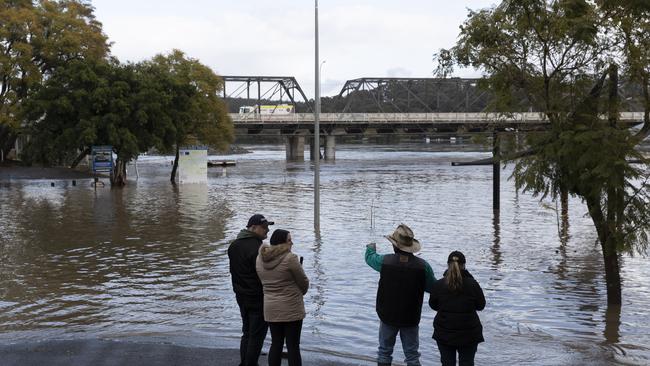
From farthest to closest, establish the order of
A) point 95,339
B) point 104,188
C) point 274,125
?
point 274,125 → point 104,188 → point 95,339

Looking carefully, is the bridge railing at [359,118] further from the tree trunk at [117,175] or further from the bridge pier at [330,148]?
the tree trunk at [117,175]

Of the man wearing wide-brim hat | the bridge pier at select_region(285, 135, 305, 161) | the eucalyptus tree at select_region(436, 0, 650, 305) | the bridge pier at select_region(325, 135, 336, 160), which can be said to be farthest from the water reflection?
the bridge pier at select_region(285, 135, 305, 161)

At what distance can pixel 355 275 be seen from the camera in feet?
50.2

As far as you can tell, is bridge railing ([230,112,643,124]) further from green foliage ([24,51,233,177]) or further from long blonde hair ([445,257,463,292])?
long blonde hair ([445,257,463,292])

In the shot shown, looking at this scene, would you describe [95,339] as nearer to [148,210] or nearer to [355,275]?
[355,275]

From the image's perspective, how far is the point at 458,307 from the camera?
21.6 ft

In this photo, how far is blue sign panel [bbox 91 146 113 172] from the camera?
1677 inches

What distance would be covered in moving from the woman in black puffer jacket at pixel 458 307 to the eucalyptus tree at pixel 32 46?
4503 cm

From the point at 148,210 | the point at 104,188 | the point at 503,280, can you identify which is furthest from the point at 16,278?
the point at 104,188

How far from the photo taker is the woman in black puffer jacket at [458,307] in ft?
21.5

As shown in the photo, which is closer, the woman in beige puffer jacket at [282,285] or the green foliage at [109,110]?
the woman in beige puffer jacket at [282,285]

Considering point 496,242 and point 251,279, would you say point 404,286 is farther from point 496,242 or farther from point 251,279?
point 496,242

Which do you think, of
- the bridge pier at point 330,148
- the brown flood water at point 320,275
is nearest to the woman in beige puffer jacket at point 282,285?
the brown flood water at point 320,275

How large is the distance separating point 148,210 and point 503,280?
59.9 feet
